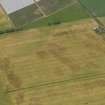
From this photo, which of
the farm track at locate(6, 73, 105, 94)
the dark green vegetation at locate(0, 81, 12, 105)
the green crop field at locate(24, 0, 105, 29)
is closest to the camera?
the dark green vegetation at locate(0, 81, 12, 105)

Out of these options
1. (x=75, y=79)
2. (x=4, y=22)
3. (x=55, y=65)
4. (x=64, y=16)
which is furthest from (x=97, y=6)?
(x=75, y=79)

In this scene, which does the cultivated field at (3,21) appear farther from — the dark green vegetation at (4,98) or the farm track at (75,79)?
the farm track at (75,79)

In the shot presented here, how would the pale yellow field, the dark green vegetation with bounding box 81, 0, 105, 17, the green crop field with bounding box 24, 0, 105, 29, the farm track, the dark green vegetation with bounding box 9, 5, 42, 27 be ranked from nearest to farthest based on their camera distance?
1. the pale yellow field
2. the farm track
3. the green crop field with bounding box 24, 0, 105, 29
4. the dark green vegetation with bounding box 9, 5, 42, 27
5. the dark green vegetation with bounding box 81, 0, 105, 17

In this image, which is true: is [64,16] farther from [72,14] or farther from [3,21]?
[3,21]

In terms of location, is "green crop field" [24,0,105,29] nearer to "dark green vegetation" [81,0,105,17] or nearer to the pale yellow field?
"dark green vegetation" [81,0,105,17]

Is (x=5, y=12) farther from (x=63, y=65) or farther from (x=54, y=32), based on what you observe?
(x=63, y=65)

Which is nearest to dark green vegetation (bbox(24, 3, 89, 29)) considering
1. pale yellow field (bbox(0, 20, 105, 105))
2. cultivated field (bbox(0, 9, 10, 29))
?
pale yellow field (bbox(0, 20, 105, 105))
